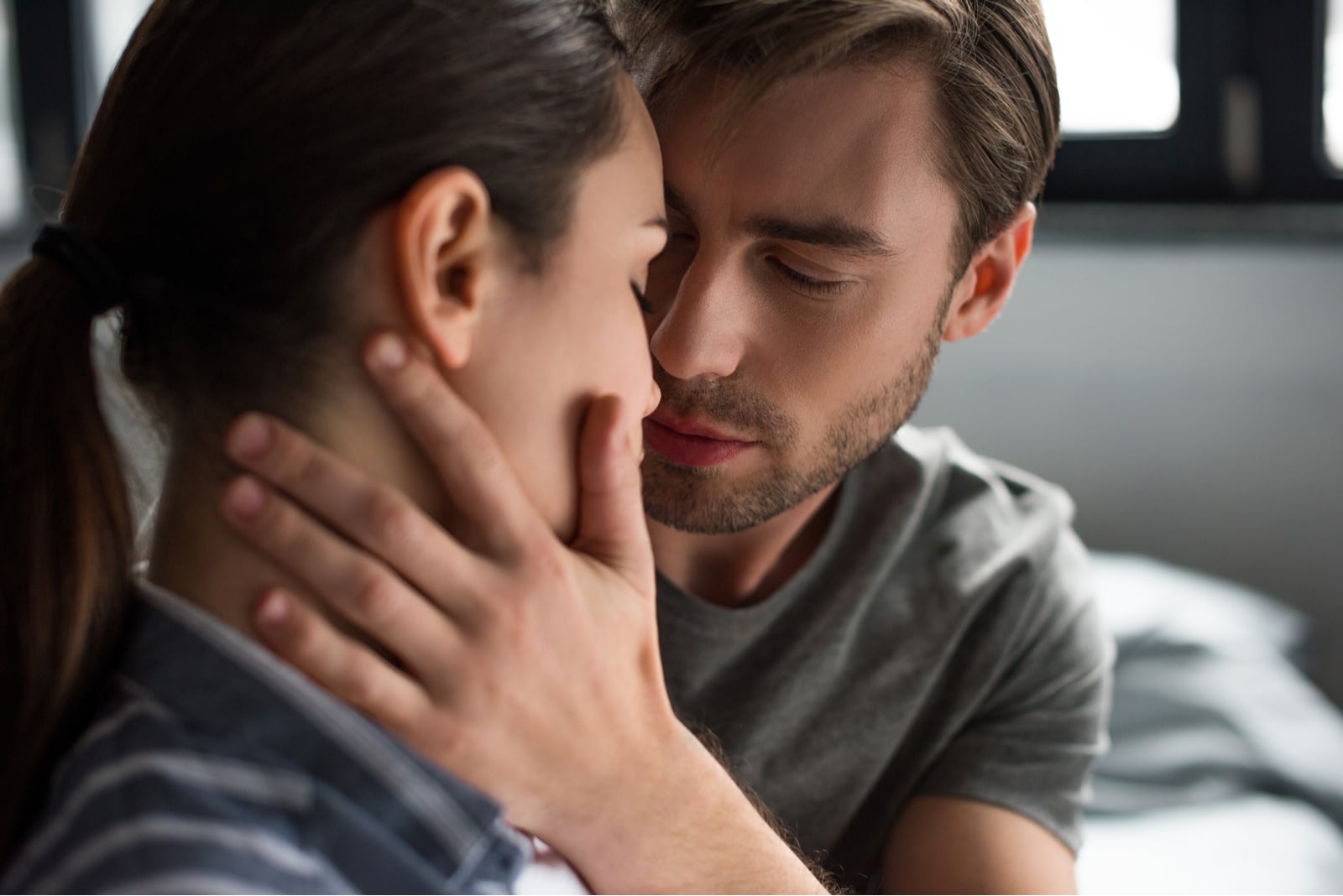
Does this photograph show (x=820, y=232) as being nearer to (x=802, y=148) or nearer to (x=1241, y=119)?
(x=802, y=148)

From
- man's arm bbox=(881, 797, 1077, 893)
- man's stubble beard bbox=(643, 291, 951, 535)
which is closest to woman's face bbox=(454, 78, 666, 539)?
man's stubble beard bbox=(643, 291, 951, 535)

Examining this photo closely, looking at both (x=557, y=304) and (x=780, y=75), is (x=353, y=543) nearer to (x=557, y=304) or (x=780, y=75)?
(x=557, y=304)

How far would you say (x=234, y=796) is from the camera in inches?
24.2

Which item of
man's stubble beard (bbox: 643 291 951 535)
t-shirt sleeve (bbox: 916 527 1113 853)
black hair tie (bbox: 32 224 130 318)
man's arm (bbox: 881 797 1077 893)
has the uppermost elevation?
black hair tie (bbox: 32 224 130 318)

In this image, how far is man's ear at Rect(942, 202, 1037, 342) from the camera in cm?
133

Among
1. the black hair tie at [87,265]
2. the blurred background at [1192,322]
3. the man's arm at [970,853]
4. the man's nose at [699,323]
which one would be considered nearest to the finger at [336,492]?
the black hair tie at [87,265]

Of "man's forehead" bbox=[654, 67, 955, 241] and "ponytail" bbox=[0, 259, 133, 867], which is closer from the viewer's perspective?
"ponytail" bbox=[0, 259, 133, 867]

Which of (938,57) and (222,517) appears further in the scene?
(938,57)

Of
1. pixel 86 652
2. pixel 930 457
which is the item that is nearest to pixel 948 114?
pixel 930 457

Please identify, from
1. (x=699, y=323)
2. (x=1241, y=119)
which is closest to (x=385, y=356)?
(x=699, y=323)

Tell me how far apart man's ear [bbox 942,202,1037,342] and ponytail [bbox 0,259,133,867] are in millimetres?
891

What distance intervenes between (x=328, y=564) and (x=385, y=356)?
4.6 inches

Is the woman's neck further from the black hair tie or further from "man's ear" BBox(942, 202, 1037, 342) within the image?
"man's ear" BBox(942, 202, 1037, 342)

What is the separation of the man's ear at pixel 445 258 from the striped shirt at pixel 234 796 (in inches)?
7.7
